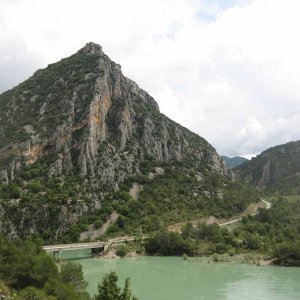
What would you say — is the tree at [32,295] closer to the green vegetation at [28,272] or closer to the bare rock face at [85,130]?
the green vegetation at [28,272]

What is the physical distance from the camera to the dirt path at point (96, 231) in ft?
372

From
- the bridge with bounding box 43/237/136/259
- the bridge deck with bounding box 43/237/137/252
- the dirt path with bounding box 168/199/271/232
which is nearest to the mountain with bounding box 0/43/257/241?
the dirt path with bounding box 168/199/271/232

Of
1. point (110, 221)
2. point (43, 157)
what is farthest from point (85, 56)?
point (110, 221)

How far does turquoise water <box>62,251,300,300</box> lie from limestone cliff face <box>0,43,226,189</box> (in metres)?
48.2

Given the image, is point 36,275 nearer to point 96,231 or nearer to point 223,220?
point 96,231

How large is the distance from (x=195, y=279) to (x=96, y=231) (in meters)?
49.6

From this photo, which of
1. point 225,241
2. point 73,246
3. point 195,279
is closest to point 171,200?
point 225,241

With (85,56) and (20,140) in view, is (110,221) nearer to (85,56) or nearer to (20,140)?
(20,140)

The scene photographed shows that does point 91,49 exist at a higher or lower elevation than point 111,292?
higher

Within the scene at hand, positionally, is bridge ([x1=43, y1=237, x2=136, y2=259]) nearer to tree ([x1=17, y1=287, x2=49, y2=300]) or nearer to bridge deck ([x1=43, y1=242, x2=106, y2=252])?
bridge deck ([x1=43, y1=242, x2=106, y2=252])

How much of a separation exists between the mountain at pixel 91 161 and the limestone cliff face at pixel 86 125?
0.31m

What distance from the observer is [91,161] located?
451 feet

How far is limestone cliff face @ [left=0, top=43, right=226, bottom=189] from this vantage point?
5408 inches

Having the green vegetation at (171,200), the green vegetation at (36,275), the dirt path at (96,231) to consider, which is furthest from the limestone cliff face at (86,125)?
the green vegetation at (36,275)
